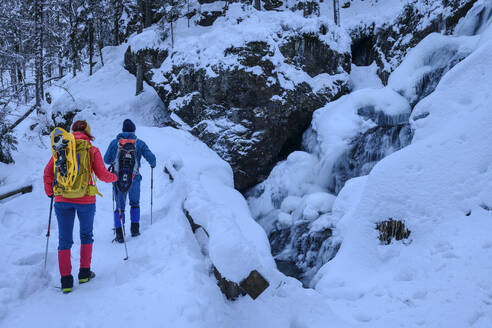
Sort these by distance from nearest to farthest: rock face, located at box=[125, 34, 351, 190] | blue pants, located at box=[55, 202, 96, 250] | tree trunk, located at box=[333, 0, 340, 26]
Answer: blue pants, located at box=[55, 202, 96, 250], rock face, located at box=[125, 34, 351, 190], tree trunk, located at box=[333, 0, 340, 26]

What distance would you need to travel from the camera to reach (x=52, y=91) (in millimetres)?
22547

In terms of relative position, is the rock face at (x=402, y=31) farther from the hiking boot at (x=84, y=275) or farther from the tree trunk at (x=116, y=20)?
the tree trunk at (x=116, y=20)

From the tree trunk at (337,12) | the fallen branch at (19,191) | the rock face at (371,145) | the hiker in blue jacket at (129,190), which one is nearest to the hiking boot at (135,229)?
the hiker in blue jacket at (129,190)

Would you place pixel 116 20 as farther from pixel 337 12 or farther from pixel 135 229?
pixel 135 229

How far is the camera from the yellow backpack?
380 centimetres

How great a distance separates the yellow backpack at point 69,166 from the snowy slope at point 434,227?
13.4 ft

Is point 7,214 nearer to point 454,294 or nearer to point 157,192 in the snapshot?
point 157,192

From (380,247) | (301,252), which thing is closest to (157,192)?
(301,252)

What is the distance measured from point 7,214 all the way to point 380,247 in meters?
7.63

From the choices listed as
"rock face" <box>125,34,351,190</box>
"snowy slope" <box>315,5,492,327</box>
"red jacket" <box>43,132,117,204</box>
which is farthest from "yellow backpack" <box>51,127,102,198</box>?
"rock face" <box>125,34,351,190</box>

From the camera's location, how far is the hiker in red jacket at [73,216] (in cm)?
384

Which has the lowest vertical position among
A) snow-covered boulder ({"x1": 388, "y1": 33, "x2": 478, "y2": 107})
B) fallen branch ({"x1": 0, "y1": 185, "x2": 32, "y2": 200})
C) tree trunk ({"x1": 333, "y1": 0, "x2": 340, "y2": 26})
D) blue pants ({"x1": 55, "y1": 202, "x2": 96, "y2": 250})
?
fallen branch ({"x1": 0, "y1": 185, "x2": 32, "y2": 200})

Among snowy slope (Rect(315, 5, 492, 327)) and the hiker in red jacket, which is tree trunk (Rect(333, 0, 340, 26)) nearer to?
snowy slope (Rect(315, 5, 492, 327))

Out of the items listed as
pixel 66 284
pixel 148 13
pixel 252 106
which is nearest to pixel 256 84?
pixel 252 106
